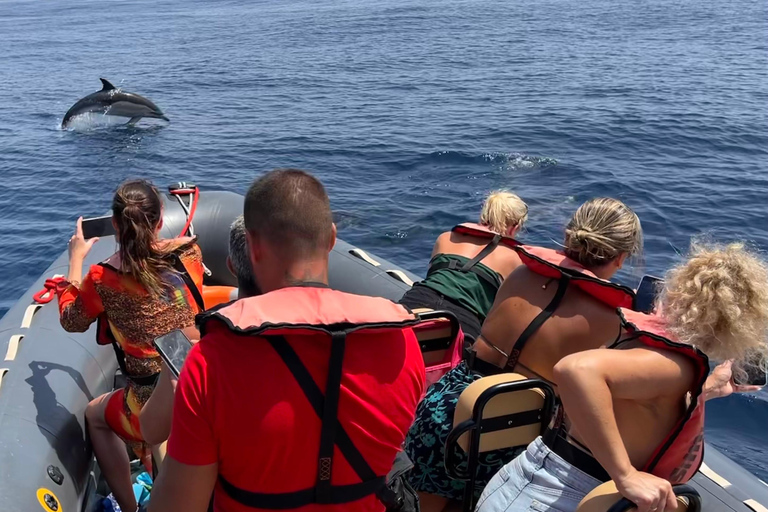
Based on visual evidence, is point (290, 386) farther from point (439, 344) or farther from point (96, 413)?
point (96, 413)

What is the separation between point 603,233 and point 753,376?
738mm

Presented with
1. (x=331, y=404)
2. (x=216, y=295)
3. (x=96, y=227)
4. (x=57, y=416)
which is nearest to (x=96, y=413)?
(x=57, y=416)

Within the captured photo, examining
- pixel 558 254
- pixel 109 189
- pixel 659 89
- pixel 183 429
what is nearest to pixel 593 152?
pixel 659 89

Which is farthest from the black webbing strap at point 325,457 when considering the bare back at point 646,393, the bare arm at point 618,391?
the bare back at point 646,393

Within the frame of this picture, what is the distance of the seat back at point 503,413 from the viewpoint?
276 cm

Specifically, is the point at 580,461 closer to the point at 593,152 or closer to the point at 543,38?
the point at 593,152

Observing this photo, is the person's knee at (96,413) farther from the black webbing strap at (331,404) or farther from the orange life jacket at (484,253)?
the black webbing strap at (331,404)

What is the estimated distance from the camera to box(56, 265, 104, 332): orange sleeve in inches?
124

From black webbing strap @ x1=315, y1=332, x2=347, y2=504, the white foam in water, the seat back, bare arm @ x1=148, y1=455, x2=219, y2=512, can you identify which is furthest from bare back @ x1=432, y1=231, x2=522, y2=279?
the white foam in water

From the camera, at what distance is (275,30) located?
28.9 meters

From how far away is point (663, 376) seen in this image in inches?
85.2

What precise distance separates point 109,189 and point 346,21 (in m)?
20.4

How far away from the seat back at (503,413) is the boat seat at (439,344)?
0.46 m

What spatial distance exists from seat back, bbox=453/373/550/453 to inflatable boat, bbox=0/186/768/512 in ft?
2.75
